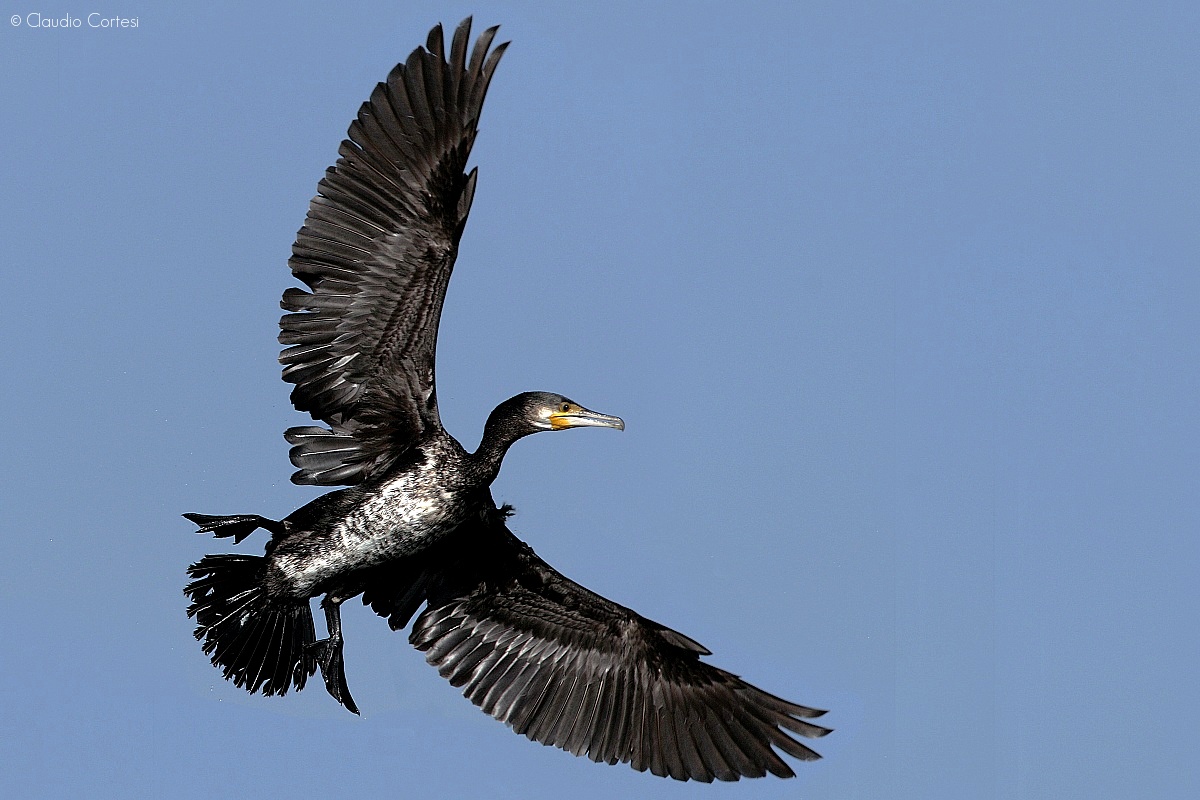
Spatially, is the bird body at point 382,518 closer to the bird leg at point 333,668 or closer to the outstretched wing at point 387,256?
the outstretched wing at point 387,256

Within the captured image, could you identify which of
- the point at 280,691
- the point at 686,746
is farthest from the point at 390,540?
the point at 686,746

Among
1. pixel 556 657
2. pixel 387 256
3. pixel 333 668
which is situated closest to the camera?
pixel 387 256

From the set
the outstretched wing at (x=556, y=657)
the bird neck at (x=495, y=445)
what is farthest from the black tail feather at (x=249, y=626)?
the bird neck at (x=495, y=445)

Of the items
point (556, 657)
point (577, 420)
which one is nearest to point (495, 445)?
point (577, 420)

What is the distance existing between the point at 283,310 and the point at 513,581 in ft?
7.73

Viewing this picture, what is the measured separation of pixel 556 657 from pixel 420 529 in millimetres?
1560

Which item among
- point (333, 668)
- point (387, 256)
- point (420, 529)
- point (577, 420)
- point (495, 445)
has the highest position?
point (387, 256)

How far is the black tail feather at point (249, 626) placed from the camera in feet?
34.0

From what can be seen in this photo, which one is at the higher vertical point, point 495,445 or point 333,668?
point 495,445

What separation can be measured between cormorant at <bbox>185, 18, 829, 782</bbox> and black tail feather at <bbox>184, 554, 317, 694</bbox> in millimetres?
12

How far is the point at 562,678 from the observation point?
11164 millimetres

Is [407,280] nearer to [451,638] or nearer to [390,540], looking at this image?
[390,540]

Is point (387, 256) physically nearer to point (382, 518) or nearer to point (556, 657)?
point (382, 518)

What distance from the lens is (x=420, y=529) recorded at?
10234mm
